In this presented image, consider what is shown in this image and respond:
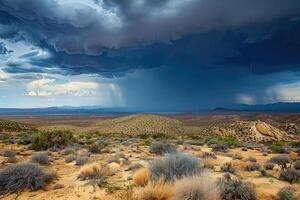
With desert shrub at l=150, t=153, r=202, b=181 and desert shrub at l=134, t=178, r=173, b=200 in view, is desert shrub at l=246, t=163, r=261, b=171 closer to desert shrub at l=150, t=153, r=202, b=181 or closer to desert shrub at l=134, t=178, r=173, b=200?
desert shrub at l=150, t=153, r=202, b=181

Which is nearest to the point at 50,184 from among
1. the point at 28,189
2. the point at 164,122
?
the point at 28,189

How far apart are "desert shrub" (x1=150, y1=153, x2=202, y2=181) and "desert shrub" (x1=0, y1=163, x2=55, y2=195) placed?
3919mm

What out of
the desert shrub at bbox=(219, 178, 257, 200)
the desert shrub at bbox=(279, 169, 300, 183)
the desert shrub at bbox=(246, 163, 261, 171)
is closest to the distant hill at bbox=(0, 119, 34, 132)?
the desert shrub at bbox=(246, 163, 261, 171)

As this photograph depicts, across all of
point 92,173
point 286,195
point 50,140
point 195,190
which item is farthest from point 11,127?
point 286,195

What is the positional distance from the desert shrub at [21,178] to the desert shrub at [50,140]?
11571 millimetres

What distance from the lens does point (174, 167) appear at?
32.9 feet

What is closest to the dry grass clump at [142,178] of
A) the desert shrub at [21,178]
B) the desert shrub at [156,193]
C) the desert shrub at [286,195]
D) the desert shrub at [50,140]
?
the desert shrub at [156,193]

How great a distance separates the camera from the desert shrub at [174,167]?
9.73 metres

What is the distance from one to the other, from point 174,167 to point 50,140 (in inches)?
607

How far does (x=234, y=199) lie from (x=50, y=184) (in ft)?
21.0

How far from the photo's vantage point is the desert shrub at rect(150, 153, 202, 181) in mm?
9727

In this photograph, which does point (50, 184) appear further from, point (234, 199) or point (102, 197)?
point (234, 199)

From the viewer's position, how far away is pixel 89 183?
10.7m

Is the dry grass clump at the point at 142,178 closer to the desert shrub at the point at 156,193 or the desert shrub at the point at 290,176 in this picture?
the desert shrub at the point at 156,193
